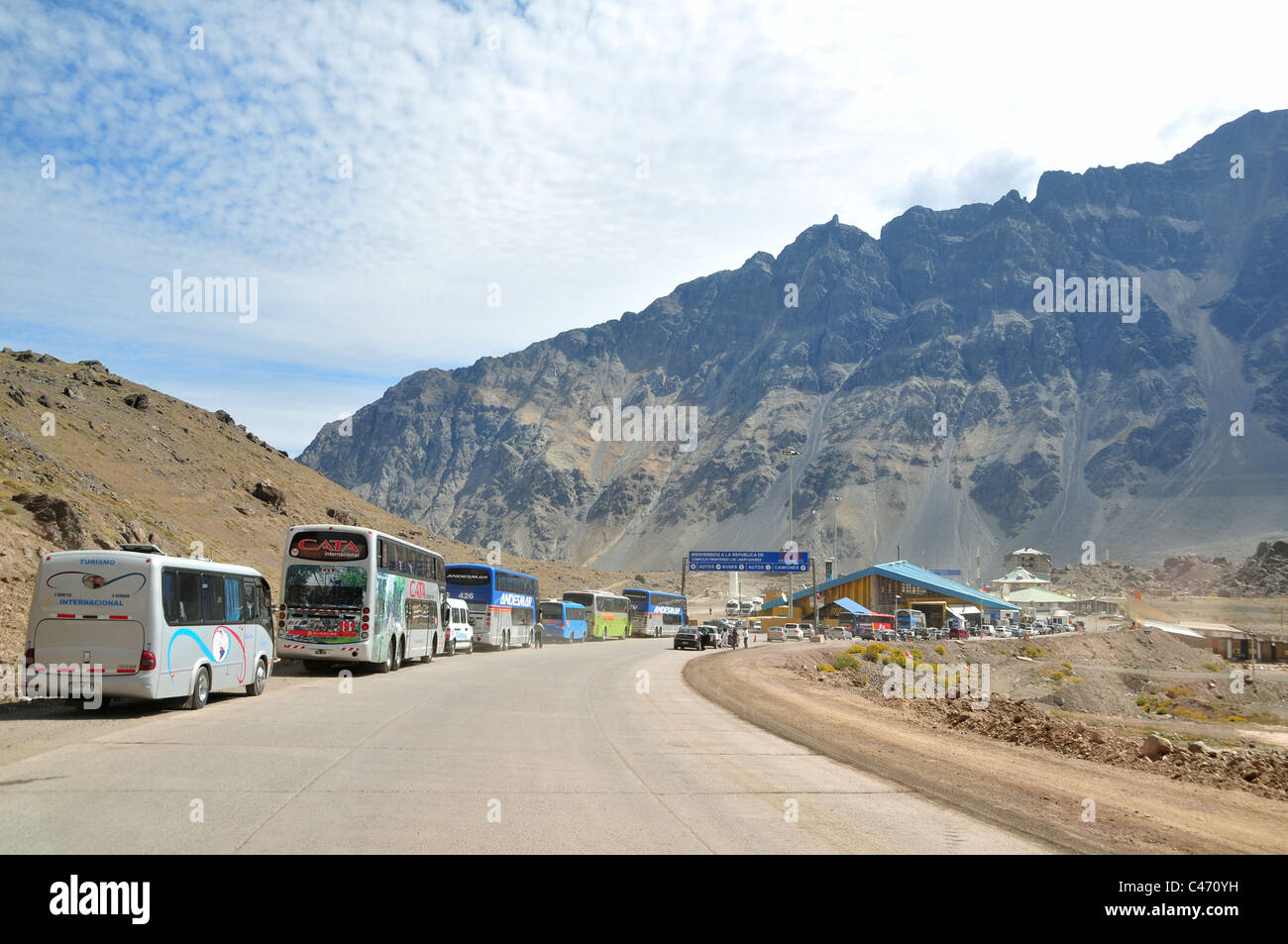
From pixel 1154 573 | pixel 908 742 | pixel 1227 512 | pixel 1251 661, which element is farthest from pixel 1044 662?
pixel 1227 512

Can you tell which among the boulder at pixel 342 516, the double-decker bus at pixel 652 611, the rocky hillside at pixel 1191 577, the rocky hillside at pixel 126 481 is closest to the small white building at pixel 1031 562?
the rocky hillside at pixel 1191 577

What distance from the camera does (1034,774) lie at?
12.7 m

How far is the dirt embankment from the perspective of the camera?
9047 mm

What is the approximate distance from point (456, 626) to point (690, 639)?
2046cm

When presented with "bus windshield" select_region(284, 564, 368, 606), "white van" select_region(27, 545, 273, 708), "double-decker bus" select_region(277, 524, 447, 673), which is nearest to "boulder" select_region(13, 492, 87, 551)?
"double-decker bus" select_region(277, 524, 447, 673)

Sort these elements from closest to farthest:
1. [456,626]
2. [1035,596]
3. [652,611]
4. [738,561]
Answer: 1. [456,626]
2. [652,611]
3. [738,561]
4. [1035,596]

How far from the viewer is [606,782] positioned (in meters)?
10.6

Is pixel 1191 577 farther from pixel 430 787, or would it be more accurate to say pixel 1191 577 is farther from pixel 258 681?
pixel 430 787

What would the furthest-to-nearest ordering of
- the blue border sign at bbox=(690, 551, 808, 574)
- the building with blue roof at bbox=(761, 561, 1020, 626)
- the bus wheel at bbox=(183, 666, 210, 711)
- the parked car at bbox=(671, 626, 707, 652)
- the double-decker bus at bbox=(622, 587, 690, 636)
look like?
the blue border sign at bbox=(690, 551, 808, 574)
the building with blue roof at bbox=(761, 561, 1020, 626)
the double-decker bus at bbox=(622, 587, 690, 636)
the parked car at bbox=(671, 626, 707, 652)
the bus wheel at bbox=(183, 666, 210, 711)

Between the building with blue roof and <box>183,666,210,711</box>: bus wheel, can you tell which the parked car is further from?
<box>183,666,210,711</box>: bus wheel

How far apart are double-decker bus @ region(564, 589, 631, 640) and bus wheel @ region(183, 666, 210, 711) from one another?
46606 mm

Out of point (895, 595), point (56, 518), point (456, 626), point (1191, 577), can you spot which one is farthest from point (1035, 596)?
point (56, 518)
